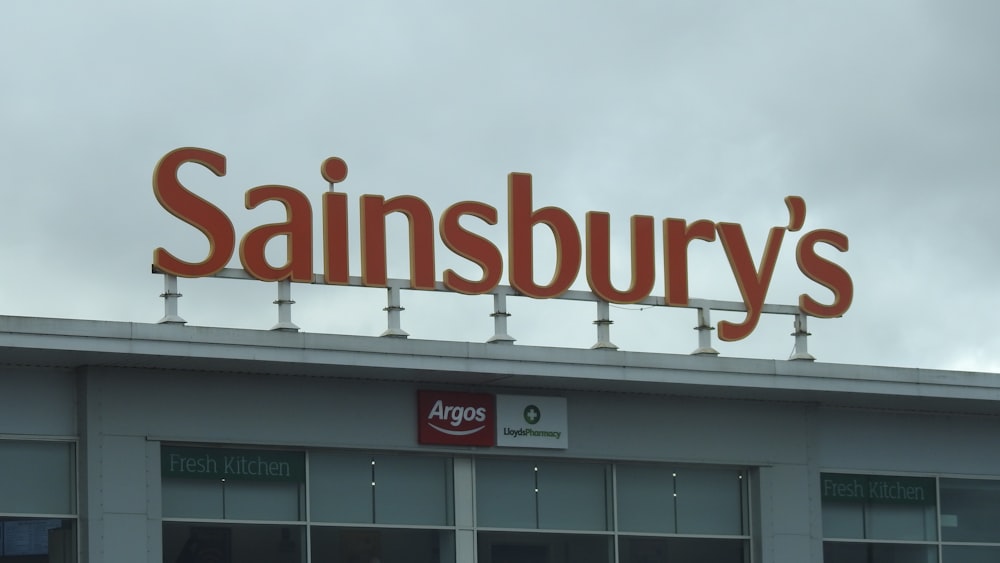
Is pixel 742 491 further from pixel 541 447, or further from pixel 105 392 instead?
pixel 105 392

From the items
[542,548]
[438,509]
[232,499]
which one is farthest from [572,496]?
[232,499]

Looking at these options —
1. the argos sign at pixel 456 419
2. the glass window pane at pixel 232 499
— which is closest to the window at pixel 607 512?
the argos sign at pixel 456 419

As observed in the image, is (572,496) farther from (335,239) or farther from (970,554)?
(970,554)

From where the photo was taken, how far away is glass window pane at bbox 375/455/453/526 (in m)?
30.0

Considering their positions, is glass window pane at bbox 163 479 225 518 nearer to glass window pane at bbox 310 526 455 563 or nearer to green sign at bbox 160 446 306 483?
green sign at bbox 160 446 306 483

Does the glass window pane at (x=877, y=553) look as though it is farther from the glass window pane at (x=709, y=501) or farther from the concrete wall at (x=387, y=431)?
the glass window pane at (x=709, y=501)

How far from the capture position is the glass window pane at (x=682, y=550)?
31797 millimetres

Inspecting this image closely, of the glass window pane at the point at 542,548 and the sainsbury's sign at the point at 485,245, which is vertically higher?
the sainsbury's sign at the point at 485,245

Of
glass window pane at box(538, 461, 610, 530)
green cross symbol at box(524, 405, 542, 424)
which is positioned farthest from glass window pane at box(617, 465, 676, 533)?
green cross symbol at box(524, 405, 542, 424)

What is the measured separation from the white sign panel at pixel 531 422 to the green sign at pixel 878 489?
570 cm

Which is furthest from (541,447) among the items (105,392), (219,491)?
(105,392)

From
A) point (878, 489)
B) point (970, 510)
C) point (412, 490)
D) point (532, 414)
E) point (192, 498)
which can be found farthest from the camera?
point (970, 510)

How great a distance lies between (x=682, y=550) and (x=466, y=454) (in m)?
4.58

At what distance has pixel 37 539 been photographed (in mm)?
27094
